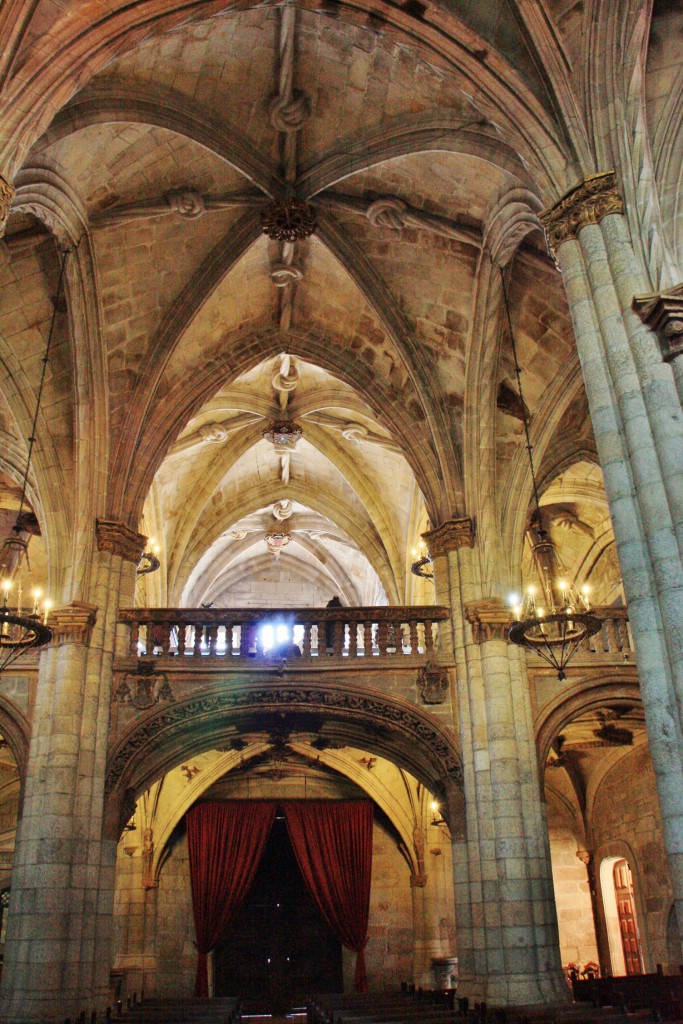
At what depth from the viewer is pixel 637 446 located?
273 inches

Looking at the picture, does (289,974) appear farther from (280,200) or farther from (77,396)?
(280,200)

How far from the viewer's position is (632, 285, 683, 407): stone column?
7.01 metres

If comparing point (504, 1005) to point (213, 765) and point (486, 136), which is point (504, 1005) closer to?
point (213, 765)

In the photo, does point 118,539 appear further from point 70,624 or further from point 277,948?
point 277,948

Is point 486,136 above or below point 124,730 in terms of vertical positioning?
above

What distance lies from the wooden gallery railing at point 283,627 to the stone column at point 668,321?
7.44 m

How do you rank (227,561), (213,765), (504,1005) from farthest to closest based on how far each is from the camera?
1. (227,561)
2. (213,765)
3. (504,1005)

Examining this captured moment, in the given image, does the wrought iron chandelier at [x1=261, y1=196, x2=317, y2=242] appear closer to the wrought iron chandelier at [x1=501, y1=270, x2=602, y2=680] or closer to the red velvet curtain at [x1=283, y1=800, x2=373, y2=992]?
the wrought iron chandelier at [x1=501, y1=270, x2=602, y2=680]

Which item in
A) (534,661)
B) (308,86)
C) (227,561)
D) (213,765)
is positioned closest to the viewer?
(308,86)

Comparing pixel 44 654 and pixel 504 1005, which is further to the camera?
pixel 44 654

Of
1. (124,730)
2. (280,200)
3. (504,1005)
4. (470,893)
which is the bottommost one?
(504,1005)

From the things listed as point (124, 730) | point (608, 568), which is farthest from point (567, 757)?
point (124, 730)

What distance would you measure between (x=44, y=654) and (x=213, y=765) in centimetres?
703

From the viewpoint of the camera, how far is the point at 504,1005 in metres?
11.2
